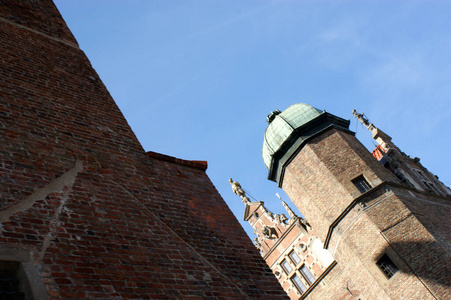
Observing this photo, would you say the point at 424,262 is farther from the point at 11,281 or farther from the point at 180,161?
the point at 11,281

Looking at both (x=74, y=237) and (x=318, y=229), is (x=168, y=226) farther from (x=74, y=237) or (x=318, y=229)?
(x=318, y=229)

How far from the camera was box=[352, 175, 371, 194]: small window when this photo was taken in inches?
720

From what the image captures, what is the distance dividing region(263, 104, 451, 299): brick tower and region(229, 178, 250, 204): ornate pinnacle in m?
5.00

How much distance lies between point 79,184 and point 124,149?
1.27m

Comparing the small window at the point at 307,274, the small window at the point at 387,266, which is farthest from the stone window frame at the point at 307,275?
the small window at the point at 387,266

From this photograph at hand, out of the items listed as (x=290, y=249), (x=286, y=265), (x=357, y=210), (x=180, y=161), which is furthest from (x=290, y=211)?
(x=180, y=161)

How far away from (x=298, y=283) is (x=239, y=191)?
725 cm

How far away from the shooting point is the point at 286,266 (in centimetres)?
2397

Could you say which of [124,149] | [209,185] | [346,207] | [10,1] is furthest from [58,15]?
[346,207]

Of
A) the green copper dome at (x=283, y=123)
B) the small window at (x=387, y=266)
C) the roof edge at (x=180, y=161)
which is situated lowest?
the small window at (x=387, y=266)

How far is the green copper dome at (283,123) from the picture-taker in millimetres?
21400

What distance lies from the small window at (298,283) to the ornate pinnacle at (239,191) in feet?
18.0

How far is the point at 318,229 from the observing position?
19.6 m

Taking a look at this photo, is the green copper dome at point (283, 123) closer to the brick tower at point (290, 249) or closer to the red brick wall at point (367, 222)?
the red brick wall at point (367, 222)
